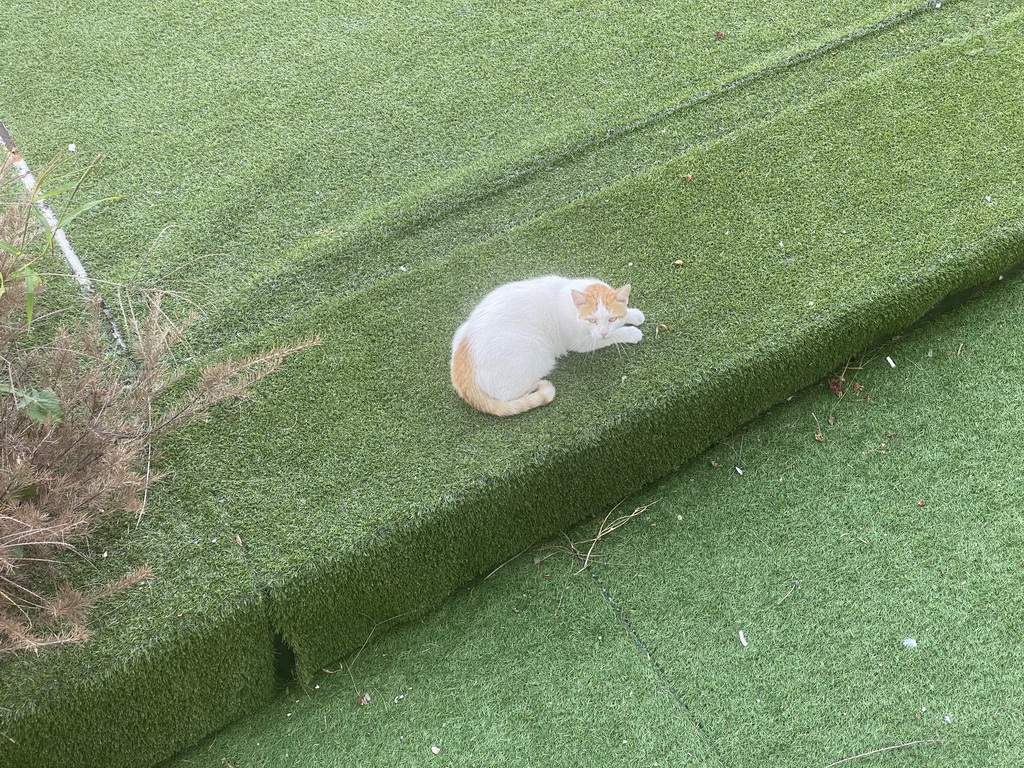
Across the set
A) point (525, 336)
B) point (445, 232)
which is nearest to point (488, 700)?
point (525, 336)

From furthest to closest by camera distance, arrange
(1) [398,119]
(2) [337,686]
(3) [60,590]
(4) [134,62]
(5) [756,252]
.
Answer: (4) [134,62]
(1) [398,119]
(5) [756,252]
(2) [337,686]
(3) [60,590]

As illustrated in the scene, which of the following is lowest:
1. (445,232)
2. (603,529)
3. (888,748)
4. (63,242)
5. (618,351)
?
(888,748)

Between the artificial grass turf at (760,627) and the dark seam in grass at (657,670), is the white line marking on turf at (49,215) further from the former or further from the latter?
the dark seam in grass at (657,670)

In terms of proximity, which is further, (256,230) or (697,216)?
(256,230)

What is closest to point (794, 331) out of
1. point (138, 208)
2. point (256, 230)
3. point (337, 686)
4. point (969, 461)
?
point (969, 461)

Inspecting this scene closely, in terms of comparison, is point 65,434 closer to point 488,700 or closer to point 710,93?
point 488,700

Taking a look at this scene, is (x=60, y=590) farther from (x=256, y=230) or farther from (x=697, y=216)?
(x=697, y=216)

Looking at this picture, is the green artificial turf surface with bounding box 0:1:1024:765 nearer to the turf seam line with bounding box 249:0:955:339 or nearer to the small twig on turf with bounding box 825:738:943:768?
the turf seam line with bounding box 249:0:955:339

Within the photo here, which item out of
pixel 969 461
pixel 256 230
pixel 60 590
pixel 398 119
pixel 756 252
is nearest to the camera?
pixel 60 590
